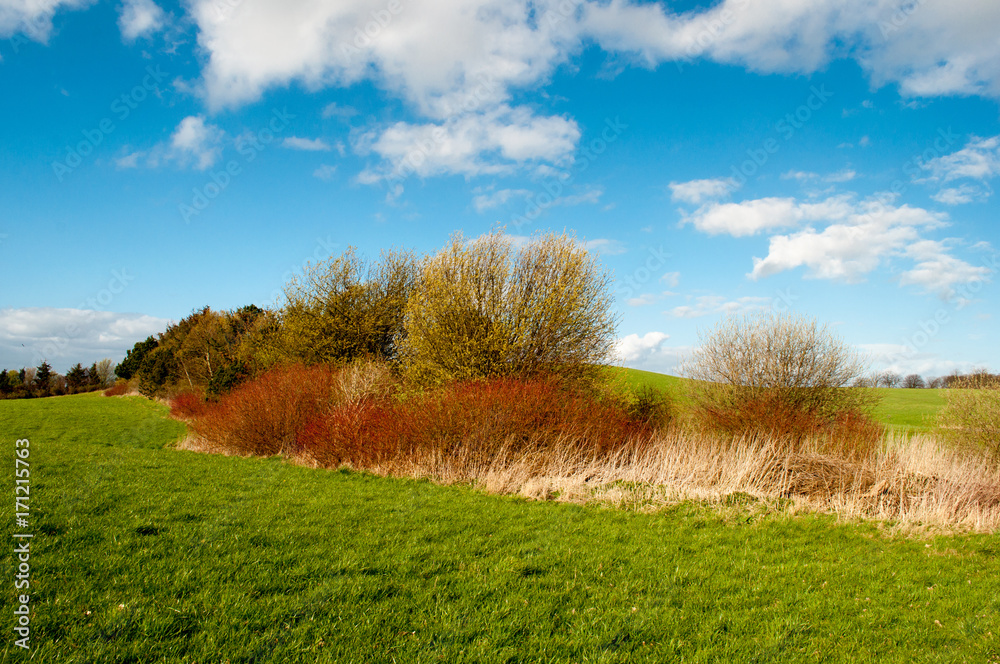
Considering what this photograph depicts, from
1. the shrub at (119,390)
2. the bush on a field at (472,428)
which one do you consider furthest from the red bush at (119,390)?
the bush on a field at (472,428)

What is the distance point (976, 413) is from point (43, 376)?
292ft

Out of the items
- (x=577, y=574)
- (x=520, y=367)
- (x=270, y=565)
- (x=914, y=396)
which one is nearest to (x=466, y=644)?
(x=577, y=574)

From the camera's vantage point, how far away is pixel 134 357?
59.7 metres

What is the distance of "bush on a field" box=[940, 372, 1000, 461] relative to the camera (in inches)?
687

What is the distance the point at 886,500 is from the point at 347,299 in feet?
84.3

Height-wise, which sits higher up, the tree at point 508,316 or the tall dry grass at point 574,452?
the tree at point 508,316

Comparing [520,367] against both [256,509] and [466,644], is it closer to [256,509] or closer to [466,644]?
[256,509]

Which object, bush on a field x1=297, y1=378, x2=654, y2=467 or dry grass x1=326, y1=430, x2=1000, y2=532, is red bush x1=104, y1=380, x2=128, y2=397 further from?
dry grass x1=326, y1=430, x2=1000, y2=532

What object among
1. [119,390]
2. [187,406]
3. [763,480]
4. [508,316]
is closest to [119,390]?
[119,390]

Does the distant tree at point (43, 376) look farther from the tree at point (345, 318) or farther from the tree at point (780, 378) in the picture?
the tree at point (780, 378)

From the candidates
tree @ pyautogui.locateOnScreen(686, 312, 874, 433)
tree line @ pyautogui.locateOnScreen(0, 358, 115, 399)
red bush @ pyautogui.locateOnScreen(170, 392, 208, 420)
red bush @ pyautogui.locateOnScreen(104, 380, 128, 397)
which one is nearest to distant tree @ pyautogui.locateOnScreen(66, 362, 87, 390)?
tree line @ pyautogui.locateOnScreen(0, 358, 115, 399)

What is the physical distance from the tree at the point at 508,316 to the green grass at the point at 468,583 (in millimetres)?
9814

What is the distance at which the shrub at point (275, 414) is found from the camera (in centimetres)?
1703

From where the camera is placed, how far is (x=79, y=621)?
406 centimetres
